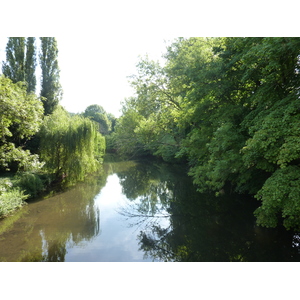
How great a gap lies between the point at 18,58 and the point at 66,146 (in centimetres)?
865

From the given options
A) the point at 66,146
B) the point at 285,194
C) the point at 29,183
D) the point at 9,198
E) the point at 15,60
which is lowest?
the point at 9,198

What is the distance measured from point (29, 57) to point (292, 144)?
62.4 ft

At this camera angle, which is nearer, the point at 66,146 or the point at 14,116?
the point at 14,116

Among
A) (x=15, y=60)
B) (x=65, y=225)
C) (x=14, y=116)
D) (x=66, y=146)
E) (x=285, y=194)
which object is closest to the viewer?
(x=285, y=194)

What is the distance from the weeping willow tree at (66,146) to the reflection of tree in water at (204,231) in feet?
12.9

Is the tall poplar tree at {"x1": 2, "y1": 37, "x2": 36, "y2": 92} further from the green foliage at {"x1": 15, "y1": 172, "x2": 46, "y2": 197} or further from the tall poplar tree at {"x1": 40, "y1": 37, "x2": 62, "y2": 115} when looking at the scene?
the green foliage at {"x1": 15, "y1": 172, "x2": 46, "y2": 197}

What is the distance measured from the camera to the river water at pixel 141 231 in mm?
6078

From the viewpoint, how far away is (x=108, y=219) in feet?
29.6

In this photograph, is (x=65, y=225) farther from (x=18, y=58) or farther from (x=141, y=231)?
(x=18, y=58)

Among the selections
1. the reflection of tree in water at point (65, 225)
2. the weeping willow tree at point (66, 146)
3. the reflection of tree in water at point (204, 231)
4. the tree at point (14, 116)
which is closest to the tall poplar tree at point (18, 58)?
the weeping willow tree at point (66, 146)

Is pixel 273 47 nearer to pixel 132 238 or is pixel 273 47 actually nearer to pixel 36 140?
pixel 132 238

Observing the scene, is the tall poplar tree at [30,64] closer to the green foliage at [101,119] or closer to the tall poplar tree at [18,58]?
the tall poplar tree at [18,58]

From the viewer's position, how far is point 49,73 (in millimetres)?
17562

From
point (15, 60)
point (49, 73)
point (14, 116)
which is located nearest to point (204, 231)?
point (14, 116)
